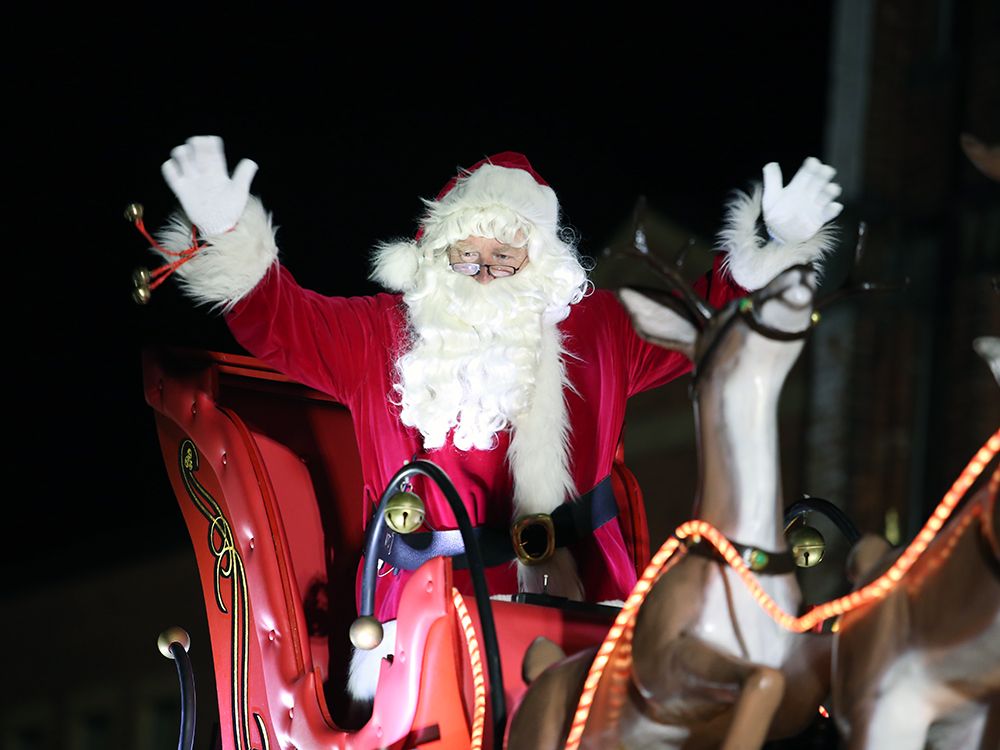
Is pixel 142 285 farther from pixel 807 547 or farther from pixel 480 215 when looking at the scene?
pixel 807 547

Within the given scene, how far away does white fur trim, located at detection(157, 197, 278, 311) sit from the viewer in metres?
2.21

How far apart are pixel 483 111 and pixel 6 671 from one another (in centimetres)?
311

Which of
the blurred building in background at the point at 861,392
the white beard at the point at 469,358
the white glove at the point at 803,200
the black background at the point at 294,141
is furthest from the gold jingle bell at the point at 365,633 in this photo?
the blurred building in background at the point at 861,392

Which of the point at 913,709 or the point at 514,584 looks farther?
the point at 514,584

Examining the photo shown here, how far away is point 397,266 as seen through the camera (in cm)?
244

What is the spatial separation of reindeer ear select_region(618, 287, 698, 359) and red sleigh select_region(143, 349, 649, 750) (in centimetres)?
44

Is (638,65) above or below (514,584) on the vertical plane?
above

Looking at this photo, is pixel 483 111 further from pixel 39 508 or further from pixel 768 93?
pixel 39 508

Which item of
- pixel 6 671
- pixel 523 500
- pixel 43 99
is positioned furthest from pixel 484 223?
pixel 6 671

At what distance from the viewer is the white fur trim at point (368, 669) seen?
2.07 meters

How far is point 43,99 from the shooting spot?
13.9 ft

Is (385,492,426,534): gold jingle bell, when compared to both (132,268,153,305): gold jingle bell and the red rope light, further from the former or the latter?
(132,268,153,305): gold jingle bell

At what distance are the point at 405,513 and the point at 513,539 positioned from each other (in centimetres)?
40

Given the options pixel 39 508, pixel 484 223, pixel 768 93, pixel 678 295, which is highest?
pixel 768 93
